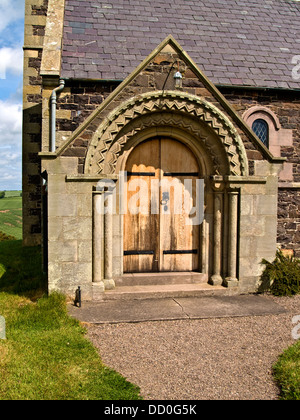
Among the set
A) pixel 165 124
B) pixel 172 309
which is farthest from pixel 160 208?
pixel 172 309

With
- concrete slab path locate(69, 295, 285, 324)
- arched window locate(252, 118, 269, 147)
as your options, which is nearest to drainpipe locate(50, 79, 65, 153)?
concrete slab path locate(69, 295, 285, 324)

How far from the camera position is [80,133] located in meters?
7.36

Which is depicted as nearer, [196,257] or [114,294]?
[114,294]

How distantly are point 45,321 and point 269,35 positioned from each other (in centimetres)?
1047

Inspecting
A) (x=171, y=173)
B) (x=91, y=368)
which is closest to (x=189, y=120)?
(x=171, y=173)

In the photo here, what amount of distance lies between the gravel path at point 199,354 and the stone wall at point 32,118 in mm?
8255

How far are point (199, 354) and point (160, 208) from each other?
3.89m

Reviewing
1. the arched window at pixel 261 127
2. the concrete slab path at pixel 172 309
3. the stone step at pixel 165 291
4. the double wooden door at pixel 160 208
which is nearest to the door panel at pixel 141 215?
the double wooden door at pixel 160 208

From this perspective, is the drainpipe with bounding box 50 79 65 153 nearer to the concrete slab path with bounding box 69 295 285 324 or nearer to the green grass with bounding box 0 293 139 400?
the concrete slab path with bounding box 69 295 285 324

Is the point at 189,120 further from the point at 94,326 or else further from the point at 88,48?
the point at 94,326

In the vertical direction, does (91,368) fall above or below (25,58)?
below

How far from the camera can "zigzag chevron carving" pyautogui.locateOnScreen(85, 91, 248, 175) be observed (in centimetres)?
746

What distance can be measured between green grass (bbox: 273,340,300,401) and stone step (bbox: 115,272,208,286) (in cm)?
322

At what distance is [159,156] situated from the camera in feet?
27.8
